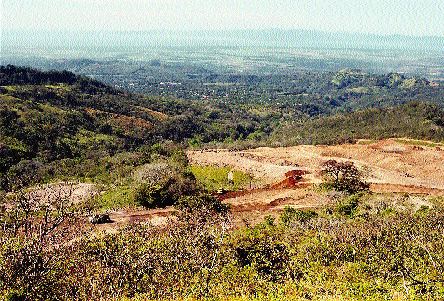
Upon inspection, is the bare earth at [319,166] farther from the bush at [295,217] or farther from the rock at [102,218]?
the rock at [102,218]

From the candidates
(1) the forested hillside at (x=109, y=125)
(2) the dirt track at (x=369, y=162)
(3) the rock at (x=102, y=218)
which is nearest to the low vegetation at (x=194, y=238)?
(3) the rock at (x=102, y=218)

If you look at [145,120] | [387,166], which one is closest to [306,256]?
[387,166]

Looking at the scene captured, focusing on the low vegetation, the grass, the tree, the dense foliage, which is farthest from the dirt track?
the dense foliage

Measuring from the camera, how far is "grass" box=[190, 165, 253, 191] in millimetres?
45812

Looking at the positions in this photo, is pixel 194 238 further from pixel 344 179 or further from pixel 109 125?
pixel 109 125

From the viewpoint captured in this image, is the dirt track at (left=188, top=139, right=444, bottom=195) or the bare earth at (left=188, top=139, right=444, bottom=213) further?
the dirt track at (left=188, top=139, right=444, bottom=195)

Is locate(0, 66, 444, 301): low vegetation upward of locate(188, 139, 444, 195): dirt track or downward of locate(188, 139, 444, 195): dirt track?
upward

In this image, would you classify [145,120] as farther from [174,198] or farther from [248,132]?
[174,198]

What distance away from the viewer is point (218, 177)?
4853 cm

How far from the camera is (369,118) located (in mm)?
96688

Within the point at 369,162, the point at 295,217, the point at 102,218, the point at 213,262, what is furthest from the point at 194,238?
the point at 369,162

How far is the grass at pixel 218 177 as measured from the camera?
150ft

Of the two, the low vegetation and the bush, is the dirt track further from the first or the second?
the bush

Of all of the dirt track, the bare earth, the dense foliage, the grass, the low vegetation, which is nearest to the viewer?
the dense foliage
